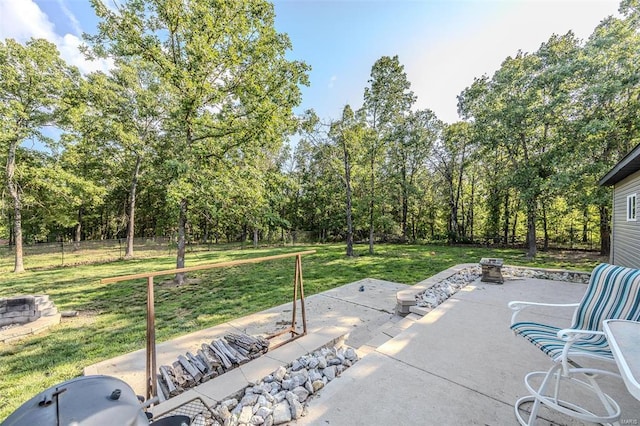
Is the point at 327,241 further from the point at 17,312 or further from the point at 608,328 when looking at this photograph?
the point at 608,328

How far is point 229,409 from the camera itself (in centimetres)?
202

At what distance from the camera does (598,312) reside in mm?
2111

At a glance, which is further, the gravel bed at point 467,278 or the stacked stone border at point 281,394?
the gravel bed at point 467,278

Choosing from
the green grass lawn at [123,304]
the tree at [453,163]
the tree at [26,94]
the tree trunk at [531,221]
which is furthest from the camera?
the tree at [453,163]

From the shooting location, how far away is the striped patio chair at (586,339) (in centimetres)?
161

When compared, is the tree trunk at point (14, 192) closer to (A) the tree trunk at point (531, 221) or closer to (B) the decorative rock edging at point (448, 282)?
(B) the decorative rock edging at point (448, 282)

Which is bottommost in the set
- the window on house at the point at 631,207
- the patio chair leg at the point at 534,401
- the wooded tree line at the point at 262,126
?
the patio chair leg at the point at 534,401

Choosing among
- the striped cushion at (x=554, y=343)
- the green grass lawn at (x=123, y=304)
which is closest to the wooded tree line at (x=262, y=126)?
the green grass lawn at (x=123, y=304)

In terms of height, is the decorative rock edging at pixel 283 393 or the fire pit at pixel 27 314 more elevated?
the decorative rock edging at pixel 283 393

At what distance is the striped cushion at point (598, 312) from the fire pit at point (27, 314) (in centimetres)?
655

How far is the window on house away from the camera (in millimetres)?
5621

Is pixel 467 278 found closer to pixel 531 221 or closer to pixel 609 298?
pixel 609 298

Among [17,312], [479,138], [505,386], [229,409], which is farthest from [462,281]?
[17,312]

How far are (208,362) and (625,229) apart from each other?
925 centimetres
